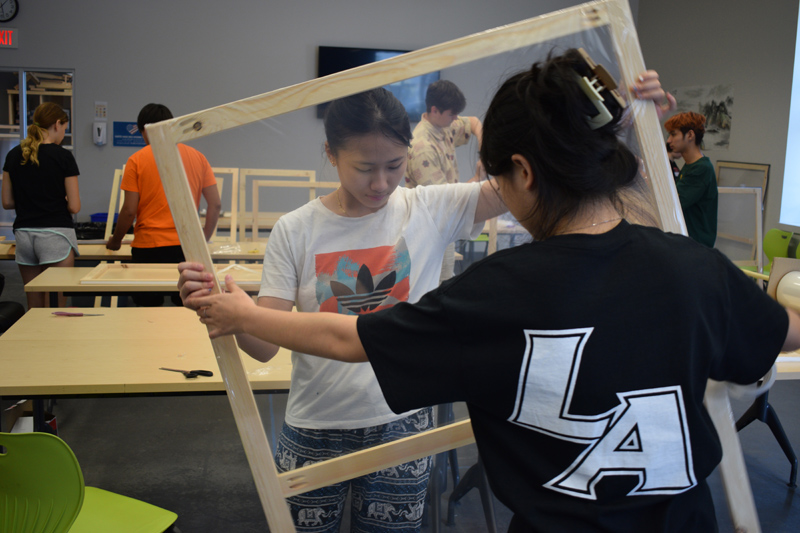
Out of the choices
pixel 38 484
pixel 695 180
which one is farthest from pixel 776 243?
pixel 38 484

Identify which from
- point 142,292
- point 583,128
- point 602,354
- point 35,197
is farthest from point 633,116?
point 35,197

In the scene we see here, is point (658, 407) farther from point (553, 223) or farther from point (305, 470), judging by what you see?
point (305, 470)

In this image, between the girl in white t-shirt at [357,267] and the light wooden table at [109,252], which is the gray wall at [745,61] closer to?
the light wooden table at [109,252]

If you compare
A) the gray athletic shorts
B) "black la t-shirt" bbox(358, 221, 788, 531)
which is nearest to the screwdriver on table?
"black la t-shirt" bbox(358, 221, 788, 531)

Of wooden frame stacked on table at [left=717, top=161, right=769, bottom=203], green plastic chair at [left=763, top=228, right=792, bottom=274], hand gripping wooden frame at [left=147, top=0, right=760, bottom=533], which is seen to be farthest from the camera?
wooden frame stacked on table at [left=717, top=161, right=769, bottom=203]

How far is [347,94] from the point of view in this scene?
0.81m

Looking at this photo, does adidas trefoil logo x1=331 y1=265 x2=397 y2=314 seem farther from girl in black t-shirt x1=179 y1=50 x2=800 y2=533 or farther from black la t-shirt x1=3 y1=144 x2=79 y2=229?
black la t-shirt x1=3 y1=144 x2=79 y2=229

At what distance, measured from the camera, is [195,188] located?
90cm

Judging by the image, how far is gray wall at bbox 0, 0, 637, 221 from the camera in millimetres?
6203

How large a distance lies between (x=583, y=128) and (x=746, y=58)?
5864 mm

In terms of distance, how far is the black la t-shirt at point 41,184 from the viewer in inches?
129

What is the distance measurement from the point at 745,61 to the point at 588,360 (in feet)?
19.6

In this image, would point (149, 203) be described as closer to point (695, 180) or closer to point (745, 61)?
point (695, 180)

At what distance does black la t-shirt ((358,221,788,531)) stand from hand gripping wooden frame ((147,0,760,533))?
219 millimetres
